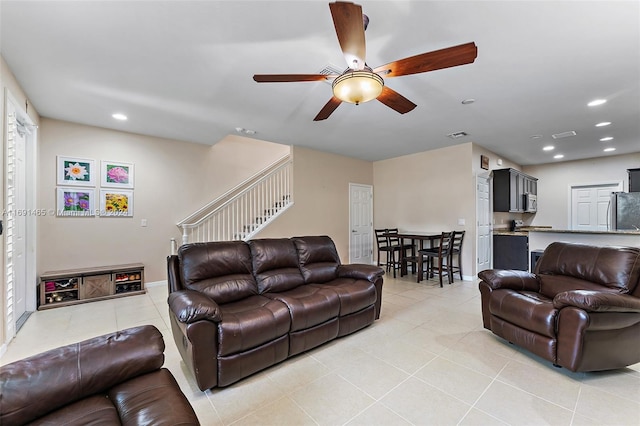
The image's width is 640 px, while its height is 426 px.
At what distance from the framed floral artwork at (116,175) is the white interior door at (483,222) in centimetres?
637

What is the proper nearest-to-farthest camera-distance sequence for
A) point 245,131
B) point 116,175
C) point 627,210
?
point 116,175
point 245,131
point 627,210

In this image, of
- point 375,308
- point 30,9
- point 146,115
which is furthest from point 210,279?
point 146,115

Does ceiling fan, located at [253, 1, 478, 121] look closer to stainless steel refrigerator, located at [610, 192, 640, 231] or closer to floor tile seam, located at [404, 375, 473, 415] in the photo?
floor tile seam, located at [404, 375, 473, 415]

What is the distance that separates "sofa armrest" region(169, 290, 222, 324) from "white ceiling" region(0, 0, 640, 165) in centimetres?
204

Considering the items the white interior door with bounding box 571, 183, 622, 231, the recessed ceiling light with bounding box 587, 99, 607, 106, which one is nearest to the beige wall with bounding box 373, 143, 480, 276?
the recessed ceiling light with bounding box 587, 99, 607, 106

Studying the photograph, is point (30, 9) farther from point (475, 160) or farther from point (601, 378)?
point (475, 160)

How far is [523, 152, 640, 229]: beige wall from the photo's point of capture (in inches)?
257

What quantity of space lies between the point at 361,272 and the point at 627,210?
17.4ft

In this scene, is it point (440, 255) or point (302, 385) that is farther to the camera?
point (440, 255)

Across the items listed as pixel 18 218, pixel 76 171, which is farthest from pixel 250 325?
pixel 76 171

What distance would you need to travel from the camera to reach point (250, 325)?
82.0 inches

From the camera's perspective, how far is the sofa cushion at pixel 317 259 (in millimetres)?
3244

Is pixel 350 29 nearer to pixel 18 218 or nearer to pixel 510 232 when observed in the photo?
pixel 18 218

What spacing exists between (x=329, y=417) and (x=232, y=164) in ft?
16.6
